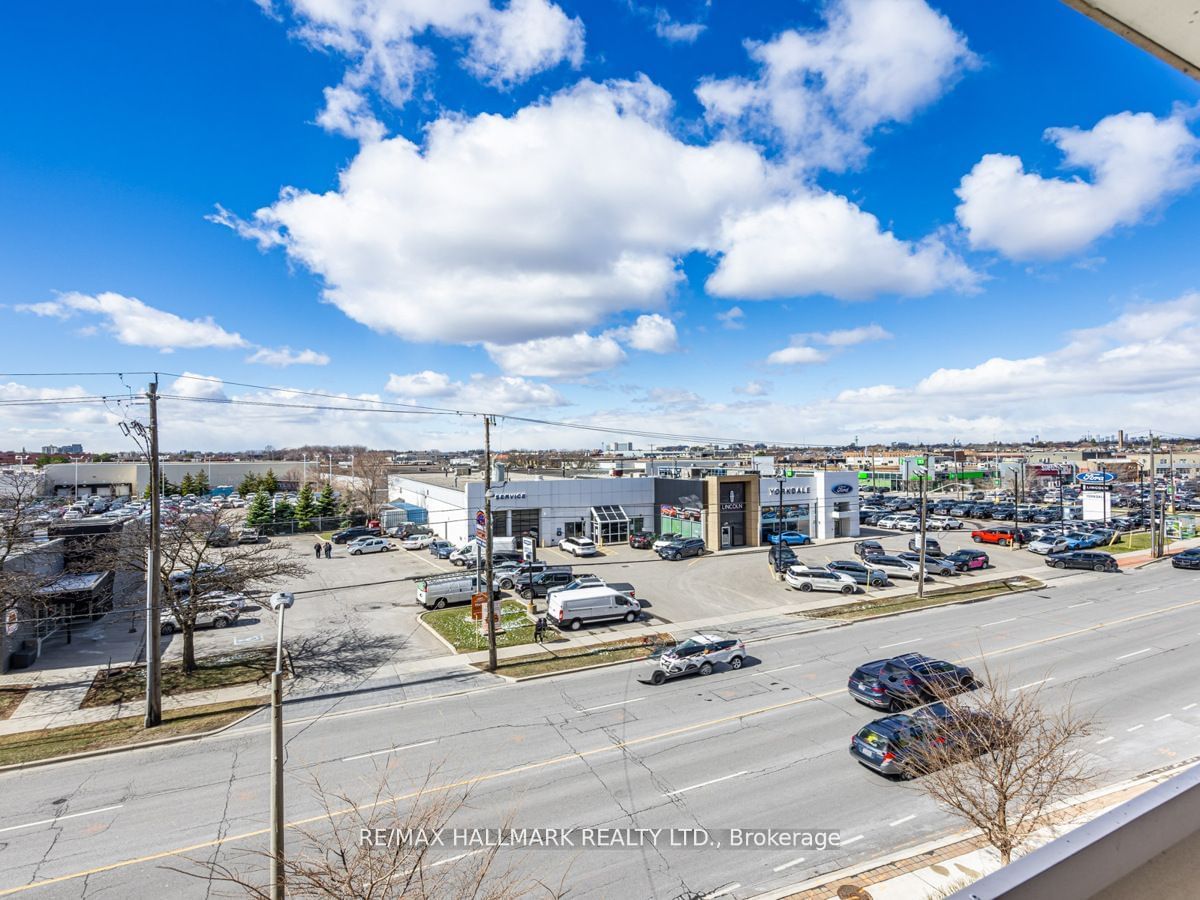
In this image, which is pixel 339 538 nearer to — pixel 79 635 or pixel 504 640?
pixel 79 635

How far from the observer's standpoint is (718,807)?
504 inches

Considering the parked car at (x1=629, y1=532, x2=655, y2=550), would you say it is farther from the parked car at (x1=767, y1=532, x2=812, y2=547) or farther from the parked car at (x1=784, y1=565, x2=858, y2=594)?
the parked car at (x1=784, y1=565, x2=858, y2=594)

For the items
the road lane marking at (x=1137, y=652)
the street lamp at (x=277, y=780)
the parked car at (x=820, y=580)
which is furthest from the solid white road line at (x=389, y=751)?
the parked car at (x=820, y=580)

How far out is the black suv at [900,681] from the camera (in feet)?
55.4

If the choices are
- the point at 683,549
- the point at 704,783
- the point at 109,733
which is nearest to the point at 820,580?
the point at 683,549

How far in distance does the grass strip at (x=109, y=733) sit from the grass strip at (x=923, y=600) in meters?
24.1

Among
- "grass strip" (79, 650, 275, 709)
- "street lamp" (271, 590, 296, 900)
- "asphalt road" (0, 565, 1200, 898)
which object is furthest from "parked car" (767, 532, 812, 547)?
"street lamp" (271, 590, 296, 900)

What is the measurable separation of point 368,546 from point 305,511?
20.1 meters

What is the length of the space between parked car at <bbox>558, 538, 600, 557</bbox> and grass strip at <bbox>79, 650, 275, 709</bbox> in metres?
24.0

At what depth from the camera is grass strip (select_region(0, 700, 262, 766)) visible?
16516 mm

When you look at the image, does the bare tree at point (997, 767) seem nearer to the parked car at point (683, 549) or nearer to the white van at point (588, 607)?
the white van at point (588, 607)

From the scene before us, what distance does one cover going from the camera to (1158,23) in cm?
202

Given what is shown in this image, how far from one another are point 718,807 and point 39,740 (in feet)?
62.5

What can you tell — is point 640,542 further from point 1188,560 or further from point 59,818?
point 59,818
